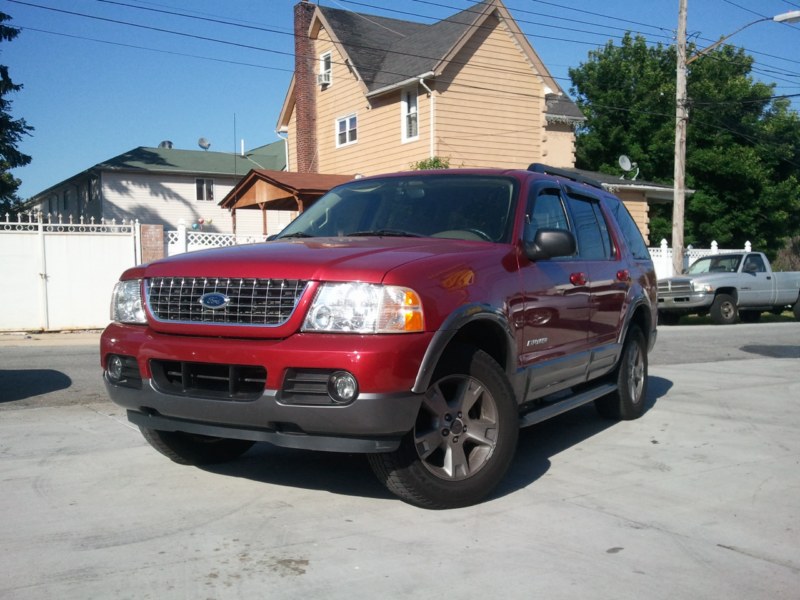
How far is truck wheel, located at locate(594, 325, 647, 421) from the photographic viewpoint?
723 centimetres

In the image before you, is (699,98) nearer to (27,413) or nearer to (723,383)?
(723,383)

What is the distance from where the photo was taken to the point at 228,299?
4465 millimetres

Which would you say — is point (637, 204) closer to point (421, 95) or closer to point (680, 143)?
point (680, 143)

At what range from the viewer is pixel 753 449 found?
6.30 metres

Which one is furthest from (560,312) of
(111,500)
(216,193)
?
(216,193)

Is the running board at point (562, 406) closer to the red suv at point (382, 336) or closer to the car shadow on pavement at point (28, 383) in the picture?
→ the red suv at point (382, 336)

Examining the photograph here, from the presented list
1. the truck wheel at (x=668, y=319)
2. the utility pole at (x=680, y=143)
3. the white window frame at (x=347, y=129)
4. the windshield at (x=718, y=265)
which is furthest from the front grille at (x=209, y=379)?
the white window frame at (x=347, y=129)

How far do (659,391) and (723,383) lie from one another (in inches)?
39.2

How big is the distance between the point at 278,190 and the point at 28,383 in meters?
14.1

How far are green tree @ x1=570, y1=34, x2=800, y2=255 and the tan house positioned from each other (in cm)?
1326

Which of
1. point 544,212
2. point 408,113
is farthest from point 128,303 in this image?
point 408,113

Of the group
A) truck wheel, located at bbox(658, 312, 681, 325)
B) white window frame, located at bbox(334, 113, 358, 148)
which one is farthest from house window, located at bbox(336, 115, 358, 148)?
truck wheel, located at bbox(658, 312, 681, 325)

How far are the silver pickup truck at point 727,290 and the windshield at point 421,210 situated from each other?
1542cm

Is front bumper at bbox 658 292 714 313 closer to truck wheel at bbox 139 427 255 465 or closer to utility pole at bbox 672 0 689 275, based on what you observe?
utility pole at bbox 672 0 689 275
